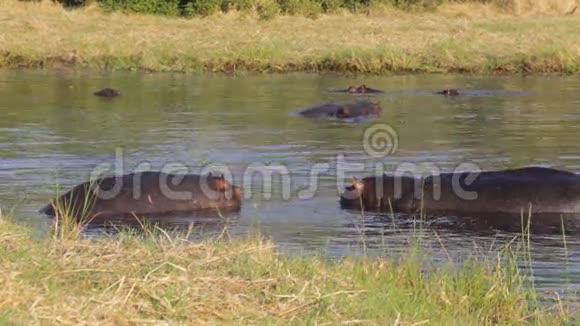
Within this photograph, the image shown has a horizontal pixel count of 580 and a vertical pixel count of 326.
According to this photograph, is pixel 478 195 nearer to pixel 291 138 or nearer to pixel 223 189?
pixel 223 189

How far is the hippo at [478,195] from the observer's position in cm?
981

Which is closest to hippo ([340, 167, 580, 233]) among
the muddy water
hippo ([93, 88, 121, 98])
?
the muddy water

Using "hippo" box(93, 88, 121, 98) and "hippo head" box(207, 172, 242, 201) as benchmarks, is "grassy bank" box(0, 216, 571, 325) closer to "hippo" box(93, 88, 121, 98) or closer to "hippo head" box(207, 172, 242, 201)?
"hippo head" box(207, 172, 242, 201)

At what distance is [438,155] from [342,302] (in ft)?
23.7

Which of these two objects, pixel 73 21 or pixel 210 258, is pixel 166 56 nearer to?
pixel 73 21

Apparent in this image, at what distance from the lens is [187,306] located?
562cm

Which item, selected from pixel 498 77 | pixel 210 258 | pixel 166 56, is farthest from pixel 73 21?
pixel 210 258

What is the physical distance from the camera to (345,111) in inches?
648

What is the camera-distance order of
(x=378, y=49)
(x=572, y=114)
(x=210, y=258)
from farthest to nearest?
(x=378, y=49) < (x=572, y=114) < (x=210, y=258)

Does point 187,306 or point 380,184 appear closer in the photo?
point 187,306

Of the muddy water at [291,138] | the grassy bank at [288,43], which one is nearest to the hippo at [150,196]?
the muddy water at [291,138]

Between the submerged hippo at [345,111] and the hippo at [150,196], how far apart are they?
20.7ft
